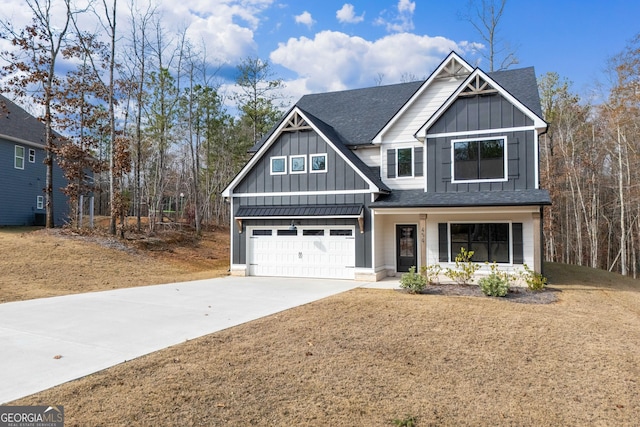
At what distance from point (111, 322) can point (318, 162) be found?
30.5 feet

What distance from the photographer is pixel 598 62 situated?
24.2 metres

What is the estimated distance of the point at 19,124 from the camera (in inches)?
970

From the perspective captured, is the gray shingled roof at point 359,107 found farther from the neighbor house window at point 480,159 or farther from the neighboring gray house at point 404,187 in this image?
the neighbor house window at point 480,159

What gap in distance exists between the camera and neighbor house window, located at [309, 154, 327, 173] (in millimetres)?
14875

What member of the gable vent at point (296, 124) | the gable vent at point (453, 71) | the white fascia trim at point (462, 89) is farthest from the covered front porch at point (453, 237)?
the gable vent at point (453, 71)

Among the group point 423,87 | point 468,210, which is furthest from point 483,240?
point 423,87

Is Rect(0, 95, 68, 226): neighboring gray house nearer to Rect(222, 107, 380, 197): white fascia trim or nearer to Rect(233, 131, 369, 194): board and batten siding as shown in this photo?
Rect(222, 107, 380, 197): white fascia trim

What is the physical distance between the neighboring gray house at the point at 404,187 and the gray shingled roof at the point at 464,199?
0.04 metres

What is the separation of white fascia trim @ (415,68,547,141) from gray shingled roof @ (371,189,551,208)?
207cm

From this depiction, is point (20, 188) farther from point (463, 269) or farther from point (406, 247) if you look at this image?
point (463, 269)

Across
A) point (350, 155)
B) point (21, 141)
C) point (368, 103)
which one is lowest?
point (350, 155)

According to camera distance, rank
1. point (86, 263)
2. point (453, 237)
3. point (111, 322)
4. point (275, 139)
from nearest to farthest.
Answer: point (111, 322)
point (453, 237)
point (275, 139)
point (86, 263)

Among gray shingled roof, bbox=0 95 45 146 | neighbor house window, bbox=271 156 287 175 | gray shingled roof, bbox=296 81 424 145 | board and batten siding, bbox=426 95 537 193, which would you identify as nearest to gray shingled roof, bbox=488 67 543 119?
board and batten siding, bbox=426 95 537 193

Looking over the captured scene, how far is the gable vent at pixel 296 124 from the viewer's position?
1509 centimetres
